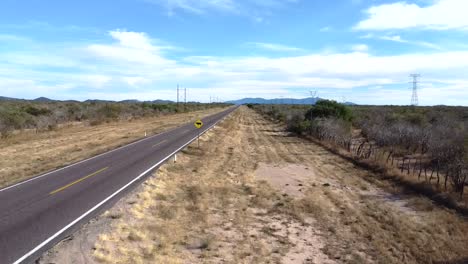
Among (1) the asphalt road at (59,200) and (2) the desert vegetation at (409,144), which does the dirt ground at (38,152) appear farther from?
(2) the desert vegetation at (409,144)

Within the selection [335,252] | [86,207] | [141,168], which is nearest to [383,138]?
[141,168]

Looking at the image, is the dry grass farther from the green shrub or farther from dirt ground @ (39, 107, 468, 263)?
the green shrub

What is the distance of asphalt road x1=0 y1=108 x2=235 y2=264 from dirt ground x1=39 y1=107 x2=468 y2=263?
21.6 inches

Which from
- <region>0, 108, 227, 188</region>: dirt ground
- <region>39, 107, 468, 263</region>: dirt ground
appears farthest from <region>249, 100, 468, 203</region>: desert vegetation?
<region>0, 108, 227, 188</region>: dirt ground

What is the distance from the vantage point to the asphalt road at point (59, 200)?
949 cm

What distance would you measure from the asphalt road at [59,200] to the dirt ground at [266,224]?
1.80 ft

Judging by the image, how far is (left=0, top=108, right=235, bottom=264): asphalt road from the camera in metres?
9.49

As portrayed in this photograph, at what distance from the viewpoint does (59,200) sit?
13359mm

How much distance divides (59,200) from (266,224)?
6.69 m

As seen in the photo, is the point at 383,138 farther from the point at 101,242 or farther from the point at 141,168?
the point at 101,242

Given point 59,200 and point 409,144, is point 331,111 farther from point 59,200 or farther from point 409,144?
point 59,200

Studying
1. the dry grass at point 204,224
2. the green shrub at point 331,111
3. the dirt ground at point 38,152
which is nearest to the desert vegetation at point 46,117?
the dirt ground at point 38,152

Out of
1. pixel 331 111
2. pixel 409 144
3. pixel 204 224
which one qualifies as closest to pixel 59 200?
pixel 204 224

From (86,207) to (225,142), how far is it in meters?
23.8
